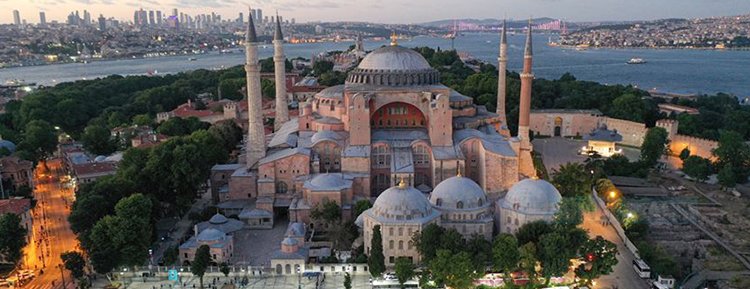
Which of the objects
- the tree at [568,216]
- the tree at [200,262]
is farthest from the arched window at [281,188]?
the tree at [568,216]

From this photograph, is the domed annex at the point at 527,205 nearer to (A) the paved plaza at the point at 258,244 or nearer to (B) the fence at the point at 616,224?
(B) the fence at the point at 616,224

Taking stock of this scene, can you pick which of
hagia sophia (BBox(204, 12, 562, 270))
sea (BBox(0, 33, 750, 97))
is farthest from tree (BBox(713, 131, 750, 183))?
sea (BBox(0, 33, 750, 97))

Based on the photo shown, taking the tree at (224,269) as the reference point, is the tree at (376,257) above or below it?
above

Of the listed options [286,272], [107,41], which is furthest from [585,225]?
[107,41]

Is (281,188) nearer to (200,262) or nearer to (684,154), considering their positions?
(200,262)

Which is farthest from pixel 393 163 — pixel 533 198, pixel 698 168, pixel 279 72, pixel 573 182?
pixel 698 168
